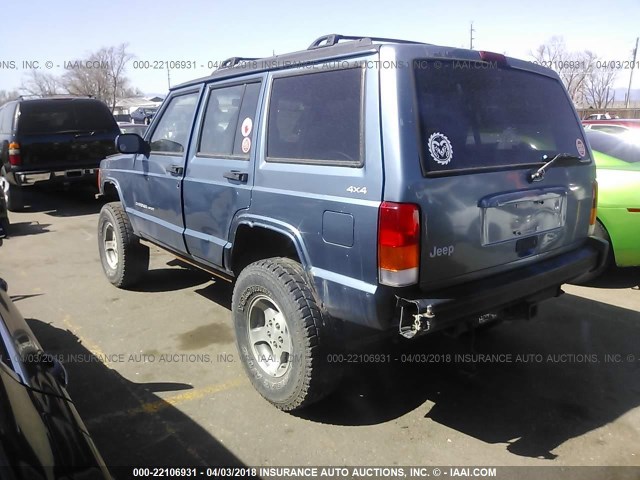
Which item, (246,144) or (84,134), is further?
(84,134)

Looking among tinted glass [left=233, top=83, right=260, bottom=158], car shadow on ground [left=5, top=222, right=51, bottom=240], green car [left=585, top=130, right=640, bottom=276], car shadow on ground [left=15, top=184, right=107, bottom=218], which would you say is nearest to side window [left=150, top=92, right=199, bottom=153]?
tinted glass [left=233, top=83, right=260, bottom=158]

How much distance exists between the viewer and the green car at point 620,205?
5105mm

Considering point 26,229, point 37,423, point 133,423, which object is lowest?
point 133,423

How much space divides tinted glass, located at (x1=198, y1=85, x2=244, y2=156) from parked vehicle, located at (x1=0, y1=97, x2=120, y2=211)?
6.77 m

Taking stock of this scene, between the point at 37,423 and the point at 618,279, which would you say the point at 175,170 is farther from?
the point at 618,279

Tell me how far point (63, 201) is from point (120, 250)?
23.1 ft

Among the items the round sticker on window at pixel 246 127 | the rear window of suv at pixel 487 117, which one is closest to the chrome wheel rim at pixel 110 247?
the round sticker on window at pixel 246 127

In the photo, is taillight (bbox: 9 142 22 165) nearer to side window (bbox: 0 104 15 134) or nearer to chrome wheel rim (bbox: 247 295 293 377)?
side window (bbox: 0 104 15 134)

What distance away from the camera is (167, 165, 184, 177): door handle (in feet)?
13.7

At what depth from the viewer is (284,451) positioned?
289cm

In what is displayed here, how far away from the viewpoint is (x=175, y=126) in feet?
14.8

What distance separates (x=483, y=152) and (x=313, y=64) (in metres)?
1.13

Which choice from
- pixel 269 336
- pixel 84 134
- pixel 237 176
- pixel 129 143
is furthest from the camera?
pixel 84 134

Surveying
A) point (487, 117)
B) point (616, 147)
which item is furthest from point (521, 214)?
point (616, 147)
